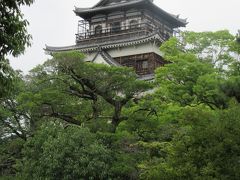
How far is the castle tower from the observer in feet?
132

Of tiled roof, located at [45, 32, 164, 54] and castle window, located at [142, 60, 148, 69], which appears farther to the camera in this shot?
castle window, located at [142, 60, 148, 69]

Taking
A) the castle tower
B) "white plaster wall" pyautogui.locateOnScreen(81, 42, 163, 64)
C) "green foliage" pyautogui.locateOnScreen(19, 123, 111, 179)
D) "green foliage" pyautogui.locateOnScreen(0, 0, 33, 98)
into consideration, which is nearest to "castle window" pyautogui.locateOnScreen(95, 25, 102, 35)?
the castle tower

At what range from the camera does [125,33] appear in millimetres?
42406

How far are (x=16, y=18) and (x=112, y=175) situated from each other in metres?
12.4

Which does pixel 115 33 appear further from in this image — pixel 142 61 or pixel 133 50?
pixel 142 61

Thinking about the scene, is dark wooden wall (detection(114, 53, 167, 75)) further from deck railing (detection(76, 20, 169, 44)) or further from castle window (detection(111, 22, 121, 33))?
castle window (detection(111, 22, 121, 33))

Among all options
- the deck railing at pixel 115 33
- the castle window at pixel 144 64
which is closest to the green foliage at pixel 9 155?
the castle window at pixel 144 64

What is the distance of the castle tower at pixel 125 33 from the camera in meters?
40.4

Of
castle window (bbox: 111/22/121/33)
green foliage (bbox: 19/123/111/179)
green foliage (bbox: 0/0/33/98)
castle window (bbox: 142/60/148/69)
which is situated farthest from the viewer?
castle window (bbox: 111/22/121/33)

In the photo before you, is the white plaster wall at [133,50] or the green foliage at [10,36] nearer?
the green foliage at [10,36]

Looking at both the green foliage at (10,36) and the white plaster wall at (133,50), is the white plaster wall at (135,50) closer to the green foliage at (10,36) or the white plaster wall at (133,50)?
the white plaster wall at (133,50)

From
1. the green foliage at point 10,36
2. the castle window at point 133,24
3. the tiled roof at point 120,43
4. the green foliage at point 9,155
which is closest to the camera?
the green foliage at point 10,36

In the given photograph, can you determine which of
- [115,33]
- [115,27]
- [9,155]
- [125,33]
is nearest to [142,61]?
[125,33]

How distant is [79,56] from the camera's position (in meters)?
24.6
